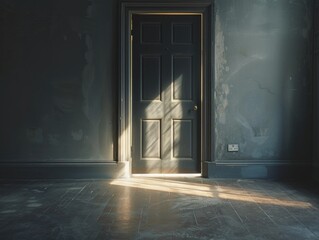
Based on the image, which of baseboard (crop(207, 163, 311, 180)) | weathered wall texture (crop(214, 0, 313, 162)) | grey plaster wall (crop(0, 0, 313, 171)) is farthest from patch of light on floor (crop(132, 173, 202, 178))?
grey plaster wall (crop(0, 0, 313, 171))

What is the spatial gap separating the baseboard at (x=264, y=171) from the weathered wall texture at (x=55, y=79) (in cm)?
166

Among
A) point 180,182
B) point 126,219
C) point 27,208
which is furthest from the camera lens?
point 180,182

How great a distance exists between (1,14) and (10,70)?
0.73 meters

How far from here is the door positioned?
6.01 meters

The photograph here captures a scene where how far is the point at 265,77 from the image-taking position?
227 inches

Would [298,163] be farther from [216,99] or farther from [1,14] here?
[1,14]

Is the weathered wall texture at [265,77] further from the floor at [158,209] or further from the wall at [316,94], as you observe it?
the floor at [158,209]

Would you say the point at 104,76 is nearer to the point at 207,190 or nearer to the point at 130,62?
the point at 130,62

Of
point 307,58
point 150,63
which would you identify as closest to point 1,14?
point 150,63

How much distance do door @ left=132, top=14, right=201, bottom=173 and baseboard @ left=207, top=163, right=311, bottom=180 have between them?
0.48 meters

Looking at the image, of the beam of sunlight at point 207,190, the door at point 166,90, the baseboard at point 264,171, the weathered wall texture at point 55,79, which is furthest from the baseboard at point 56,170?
the baseboard at point 264,171

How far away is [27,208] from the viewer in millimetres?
4133

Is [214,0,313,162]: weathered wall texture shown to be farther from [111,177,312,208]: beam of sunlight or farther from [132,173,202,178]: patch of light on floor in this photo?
[111,177,312,208]: beam of sunlight

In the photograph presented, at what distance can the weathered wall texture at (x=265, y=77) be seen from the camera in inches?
227
